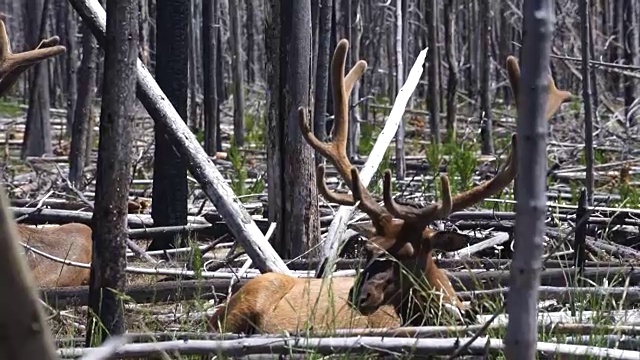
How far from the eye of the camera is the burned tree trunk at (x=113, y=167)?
410cm

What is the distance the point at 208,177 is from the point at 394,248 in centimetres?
145

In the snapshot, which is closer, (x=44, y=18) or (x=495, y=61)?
(x=44, y=18)

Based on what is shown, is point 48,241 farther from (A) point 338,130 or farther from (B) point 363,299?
(B) point 363,299

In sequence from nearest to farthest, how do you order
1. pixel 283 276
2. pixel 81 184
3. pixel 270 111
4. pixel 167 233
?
pixel 283 276
pixel 270 111
pixel 167 233
pixel 81 184

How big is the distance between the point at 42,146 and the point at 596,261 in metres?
9.24

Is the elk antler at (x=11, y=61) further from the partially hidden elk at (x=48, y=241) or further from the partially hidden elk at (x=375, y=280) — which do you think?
the partially hidden elk at (x=375, y=280)

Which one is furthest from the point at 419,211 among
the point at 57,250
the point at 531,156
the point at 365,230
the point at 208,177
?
the point at 57,250

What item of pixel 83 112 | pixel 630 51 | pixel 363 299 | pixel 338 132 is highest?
pixel 630 51

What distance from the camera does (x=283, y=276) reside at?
212 inches

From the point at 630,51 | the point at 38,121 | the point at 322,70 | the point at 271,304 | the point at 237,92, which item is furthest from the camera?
the point at 630,51

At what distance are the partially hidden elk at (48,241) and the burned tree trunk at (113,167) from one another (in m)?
2.24

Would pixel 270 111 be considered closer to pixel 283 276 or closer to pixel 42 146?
pixel 283 276

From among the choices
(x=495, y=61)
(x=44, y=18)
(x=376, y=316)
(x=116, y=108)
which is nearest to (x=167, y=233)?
(x=376, y=316)

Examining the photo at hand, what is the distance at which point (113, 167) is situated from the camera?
4.12m
